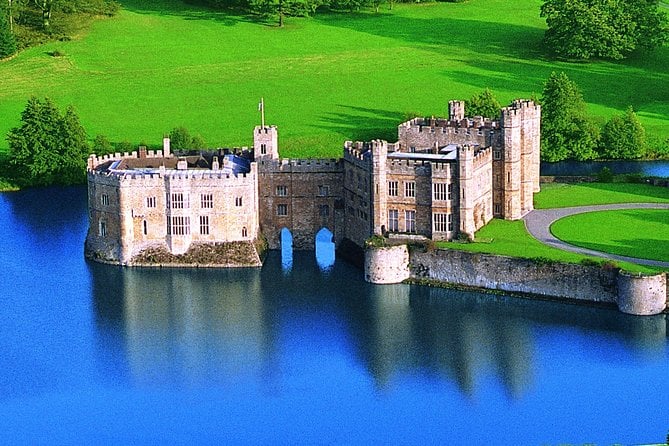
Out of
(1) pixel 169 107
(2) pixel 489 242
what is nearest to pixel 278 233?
(2) pixel 489 242

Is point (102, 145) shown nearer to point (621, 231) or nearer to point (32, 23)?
point (32, 23)

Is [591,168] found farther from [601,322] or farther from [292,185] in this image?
[601,322]

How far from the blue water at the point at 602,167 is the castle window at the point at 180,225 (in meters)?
40.4

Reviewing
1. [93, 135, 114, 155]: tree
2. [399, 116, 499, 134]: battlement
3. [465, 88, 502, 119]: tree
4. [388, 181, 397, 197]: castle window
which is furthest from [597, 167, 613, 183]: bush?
[93, 135, 114, 155]: tree

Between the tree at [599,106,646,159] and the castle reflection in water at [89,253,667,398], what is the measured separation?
142ft

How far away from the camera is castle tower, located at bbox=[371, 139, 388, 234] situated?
119312mm

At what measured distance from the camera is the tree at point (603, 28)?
187750 mm

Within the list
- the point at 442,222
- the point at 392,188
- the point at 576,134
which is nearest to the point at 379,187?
the point at 392,188

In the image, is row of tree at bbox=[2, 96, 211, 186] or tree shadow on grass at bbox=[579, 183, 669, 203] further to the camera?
row of tree at bbox=[2, 96, 211, 186]

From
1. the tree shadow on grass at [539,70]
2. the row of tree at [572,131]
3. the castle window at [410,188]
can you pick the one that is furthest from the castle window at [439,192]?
the tree shadow on grass at [539,70]

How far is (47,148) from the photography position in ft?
501

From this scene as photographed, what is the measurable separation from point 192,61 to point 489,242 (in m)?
77.5

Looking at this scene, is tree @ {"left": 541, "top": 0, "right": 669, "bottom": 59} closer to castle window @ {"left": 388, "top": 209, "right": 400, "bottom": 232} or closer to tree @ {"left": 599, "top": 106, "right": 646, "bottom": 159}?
tree @ {"left": 599, "top": 106, "right": 646, "bottom": 159}

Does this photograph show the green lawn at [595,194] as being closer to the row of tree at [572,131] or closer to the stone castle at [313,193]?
the stone castle at [313,193]
